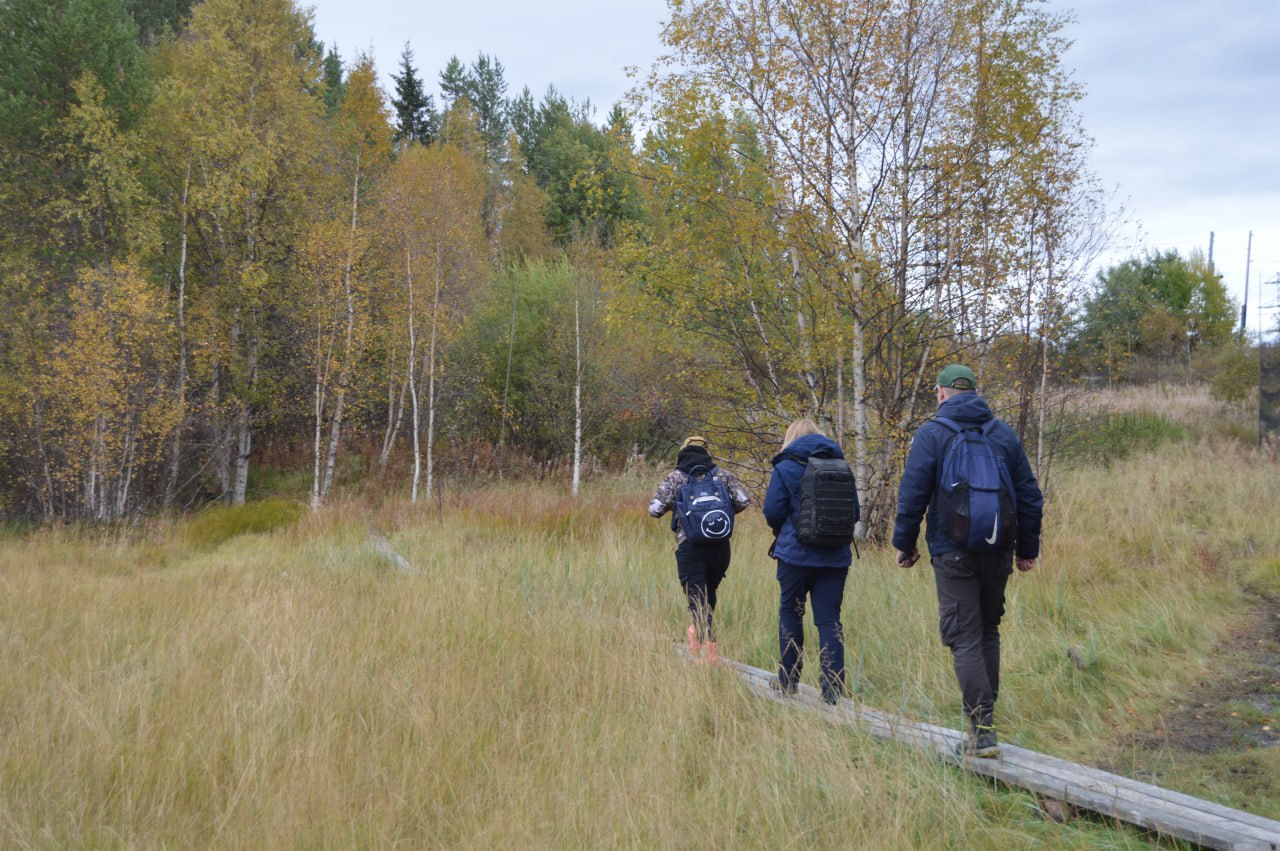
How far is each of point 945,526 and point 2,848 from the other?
4121mm

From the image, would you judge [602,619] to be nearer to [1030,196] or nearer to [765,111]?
[765,111]

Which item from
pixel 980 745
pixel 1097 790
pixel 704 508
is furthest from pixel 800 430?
pixel 1097 790

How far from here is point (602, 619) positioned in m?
6.09

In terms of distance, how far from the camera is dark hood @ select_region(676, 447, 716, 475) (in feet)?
19.1

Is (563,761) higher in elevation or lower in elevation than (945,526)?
lower

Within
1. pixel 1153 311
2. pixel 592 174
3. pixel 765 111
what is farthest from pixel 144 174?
pixel 1153 311

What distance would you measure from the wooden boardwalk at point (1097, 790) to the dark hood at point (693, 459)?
1.99m

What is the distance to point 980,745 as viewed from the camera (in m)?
3.69

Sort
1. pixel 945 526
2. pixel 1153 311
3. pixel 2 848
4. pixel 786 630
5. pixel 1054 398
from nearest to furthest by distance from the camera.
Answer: pixel 2 848, pixel 945 526, pixel 786 630, pixel 1054 398, pixel 1153 311

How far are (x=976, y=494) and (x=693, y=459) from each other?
7.54 ft

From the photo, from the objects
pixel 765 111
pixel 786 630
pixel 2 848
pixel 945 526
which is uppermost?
pixel 765 111

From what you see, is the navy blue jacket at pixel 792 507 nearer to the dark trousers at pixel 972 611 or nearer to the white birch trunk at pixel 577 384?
the dark trousers at pixel 972 611

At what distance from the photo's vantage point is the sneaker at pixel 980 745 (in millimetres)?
3633

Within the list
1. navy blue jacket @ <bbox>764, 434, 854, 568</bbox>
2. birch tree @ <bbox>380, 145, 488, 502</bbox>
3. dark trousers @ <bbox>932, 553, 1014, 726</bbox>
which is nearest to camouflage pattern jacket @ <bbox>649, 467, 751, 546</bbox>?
navy blue jacket @ <bbox>764, 434, 854, 568</bbox>
